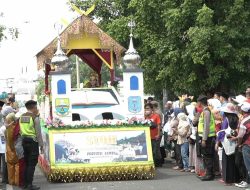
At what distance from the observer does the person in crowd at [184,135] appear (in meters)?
13.6

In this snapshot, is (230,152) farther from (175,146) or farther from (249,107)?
(175,146)

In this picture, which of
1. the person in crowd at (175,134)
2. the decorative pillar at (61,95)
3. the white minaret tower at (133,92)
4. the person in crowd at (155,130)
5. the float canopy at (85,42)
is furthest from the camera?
the float canopy at (85,42)

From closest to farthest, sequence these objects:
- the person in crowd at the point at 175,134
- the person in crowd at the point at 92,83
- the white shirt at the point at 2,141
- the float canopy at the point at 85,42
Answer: the white shirt at the point at 2,141, the person in crowd at the point at 175,134, the float canopy at the point at 85,42, the person in crowd at the point at 92,83

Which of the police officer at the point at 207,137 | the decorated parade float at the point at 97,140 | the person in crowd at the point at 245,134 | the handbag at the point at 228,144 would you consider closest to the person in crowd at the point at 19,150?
the decorated parade float at the point at 97,140

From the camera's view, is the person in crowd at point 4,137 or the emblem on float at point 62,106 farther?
the emblem on float at point 62,106

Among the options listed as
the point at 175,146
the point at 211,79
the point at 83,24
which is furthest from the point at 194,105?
the point at 211,79

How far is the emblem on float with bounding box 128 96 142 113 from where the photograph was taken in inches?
523

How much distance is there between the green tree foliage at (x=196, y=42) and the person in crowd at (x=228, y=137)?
10837 mm

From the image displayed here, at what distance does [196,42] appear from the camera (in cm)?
2206

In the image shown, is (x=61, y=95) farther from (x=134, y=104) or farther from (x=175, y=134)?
(x=175, y=134)

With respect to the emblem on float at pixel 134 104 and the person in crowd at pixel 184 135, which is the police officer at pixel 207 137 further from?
the emblem on float at pixel 134 104

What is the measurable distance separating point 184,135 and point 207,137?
1717mm

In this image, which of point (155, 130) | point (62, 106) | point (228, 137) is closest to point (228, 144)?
point (228, 137)

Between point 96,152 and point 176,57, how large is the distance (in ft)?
39.8
